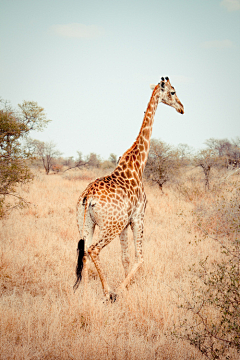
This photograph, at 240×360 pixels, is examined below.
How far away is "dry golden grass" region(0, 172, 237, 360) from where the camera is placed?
9.34 feet

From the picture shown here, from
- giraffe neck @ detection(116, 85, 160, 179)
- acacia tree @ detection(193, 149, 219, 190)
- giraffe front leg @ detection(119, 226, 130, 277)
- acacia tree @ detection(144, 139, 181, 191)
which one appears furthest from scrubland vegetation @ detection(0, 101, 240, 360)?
acacia tree @ detection(144, 139, 181, 191)

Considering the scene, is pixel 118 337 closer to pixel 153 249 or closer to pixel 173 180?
pixel 153 249

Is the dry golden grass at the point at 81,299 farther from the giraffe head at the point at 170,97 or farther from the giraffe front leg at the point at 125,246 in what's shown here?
the giraffe head at the point at 170,97

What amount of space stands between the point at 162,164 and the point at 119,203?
10957 millimetres

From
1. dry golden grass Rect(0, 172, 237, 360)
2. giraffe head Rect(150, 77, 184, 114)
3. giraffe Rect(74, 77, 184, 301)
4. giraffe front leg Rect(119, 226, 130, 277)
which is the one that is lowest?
dry golden grass Rect(0, 172, 237, 360)

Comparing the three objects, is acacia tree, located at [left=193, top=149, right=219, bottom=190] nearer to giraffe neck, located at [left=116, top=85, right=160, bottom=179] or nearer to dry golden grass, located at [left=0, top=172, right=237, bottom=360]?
dry golden grass, located at [left=0, top=172, right=237, bottom=360]

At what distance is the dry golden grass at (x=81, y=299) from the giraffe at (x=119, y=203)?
39cm

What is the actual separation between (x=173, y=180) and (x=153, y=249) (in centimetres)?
873

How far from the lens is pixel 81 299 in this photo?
375cm

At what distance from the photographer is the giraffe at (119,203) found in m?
3.85

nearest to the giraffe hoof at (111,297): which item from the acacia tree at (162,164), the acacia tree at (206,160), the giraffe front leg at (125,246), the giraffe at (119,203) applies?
the giraffe at (119,203)

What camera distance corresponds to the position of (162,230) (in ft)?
25.3

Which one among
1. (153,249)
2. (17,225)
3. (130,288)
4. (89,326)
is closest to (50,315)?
(89,326)

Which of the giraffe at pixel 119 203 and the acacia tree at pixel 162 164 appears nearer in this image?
the giraffe at pixel 119 203
